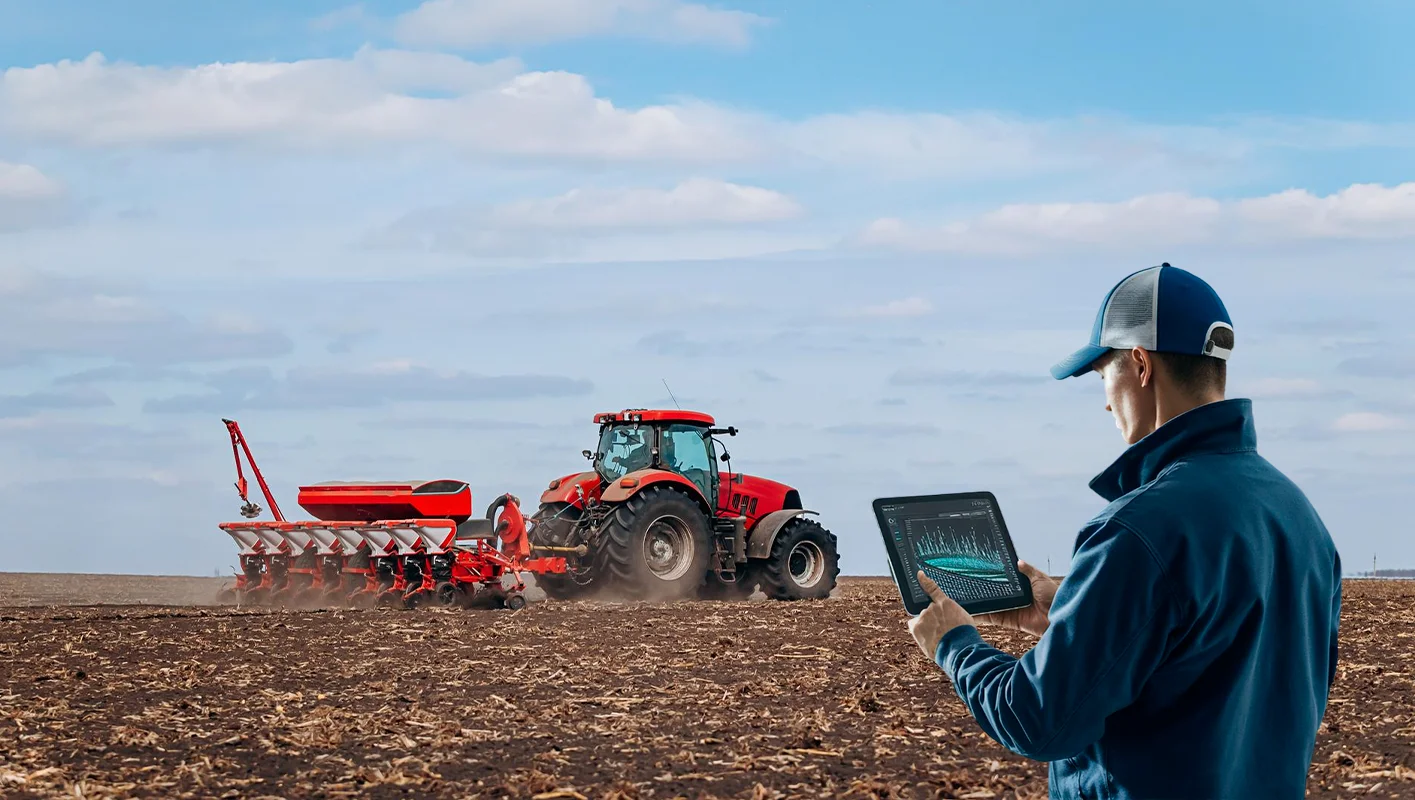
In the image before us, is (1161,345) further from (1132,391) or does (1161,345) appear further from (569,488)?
(569,488)

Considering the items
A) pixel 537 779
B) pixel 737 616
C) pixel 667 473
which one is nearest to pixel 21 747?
pixel 537 779

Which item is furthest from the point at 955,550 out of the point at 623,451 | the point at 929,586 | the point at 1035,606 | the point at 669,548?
the point at 623,451

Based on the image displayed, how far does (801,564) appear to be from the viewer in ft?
60.3

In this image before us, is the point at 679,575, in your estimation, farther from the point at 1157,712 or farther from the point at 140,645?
the point at 1157,712

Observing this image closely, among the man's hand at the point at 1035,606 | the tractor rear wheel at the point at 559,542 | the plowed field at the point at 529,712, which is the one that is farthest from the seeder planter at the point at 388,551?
the man's hand at the point at 1035,606

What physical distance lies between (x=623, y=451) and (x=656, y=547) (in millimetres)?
1392

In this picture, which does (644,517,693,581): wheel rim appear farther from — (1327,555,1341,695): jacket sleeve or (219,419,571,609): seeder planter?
(1327,555,1341,695): jacket sleeve

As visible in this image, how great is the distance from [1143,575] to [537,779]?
4.12 metres

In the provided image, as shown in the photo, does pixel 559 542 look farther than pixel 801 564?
No

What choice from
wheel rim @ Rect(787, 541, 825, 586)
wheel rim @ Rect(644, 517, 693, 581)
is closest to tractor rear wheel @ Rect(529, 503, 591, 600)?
wheel rim @ Rect(644, 517, 693, 581)

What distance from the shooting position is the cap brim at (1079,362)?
2420mm

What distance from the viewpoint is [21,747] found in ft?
22.6

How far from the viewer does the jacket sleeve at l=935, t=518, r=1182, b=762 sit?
6.99 ft

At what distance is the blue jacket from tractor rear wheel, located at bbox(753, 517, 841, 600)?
1538cm
